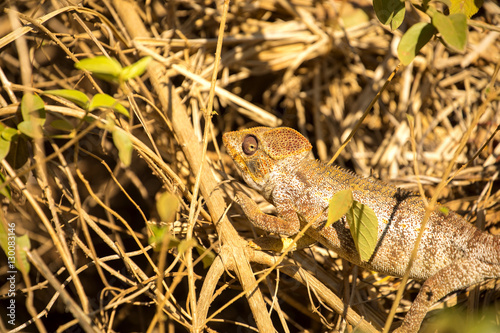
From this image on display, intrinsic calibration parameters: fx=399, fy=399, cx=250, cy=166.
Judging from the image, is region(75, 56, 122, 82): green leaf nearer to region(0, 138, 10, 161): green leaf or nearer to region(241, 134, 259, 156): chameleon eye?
region(0, 138, 10, 161): green leaf

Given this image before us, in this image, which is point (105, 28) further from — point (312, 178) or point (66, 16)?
point (312, 178)

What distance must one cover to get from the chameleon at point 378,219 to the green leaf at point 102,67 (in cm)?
101

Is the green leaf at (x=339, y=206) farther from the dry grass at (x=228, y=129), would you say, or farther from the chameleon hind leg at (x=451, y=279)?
the chameleon hind leg at (x=451, y=279)

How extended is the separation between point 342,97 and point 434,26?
2.01 m

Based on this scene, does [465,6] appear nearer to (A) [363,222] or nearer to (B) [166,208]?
(A) [363,222]

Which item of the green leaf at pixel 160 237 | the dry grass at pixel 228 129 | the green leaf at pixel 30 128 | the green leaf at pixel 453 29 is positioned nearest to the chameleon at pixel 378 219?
the dry grass at pixel 228 129

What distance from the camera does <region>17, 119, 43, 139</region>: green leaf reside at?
1.36 meters

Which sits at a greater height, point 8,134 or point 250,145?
point 8,134

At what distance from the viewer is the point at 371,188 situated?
1.97m

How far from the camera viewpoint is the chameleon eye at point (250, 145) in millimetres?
2135

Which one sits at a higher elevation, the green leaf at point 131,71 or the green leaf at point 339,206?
the green leaf at point 131,71

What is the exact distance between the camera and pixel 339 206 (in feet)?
4.54

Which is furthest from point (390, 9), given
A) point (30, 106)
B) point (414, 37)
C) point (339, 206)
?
point (30, 106)

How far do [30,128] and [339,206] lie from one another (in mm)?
1123
